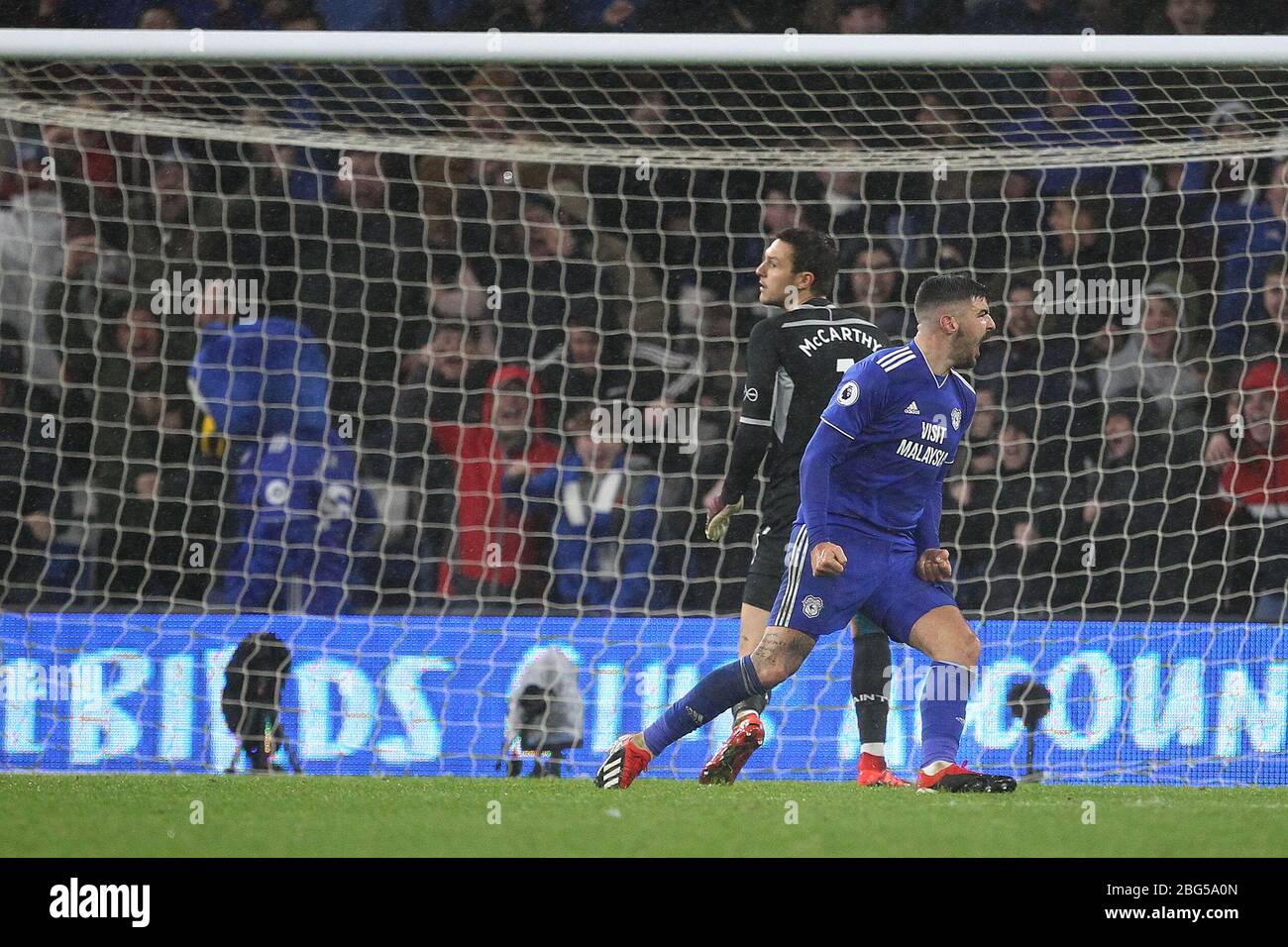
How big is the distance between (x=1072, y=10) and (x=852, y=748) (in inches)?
161

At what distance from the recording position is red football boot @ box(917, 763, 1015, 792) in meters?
4.86

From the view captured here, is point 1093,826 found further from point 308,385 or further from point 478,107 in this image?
point 478,107

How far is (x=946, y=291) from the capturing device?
4809 mm

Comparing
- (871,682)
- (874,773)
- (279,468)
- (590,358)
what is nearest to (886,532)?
(871,682)

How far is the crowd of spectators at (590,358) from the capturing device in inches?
269

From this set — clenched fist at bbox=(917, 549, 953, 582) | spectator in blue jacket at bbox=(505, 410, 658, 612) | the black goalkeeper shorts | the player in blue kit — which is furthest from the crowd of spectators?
clenched fist at bbox=(917, 549, 953, 582)

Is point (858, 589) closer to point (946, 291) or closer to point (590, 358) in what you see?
point (946, 291)

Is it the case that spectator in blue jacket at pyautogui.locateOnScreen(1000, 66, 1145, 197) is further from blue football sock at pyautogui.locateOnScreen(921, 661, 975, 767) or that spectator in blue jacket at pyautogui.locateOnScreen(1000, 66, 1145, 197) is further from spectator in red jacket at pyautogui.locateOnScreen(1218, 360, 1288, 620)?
blue football sock at pyautogui.locateOnScreen(921, 661, 975, 767)

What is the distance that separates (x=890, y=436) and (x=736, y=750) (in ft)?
3.44

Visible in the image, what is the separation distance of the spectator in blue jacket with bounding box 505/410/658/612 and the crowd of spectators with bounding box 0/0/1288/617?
0.05 feet

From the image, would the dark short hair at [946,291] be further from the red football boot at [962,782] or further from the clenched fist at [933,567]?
the red football boot at [962,782]

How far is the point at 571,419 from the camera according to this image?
7.39 meters

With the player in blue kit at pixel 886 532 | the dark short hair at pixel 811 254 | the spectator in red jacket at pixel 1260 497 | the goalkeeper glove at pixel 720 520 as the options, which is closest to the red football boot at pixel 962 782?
the player in blue kit at pixel 886 532

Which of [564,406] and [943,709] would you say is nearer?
[943,709]
